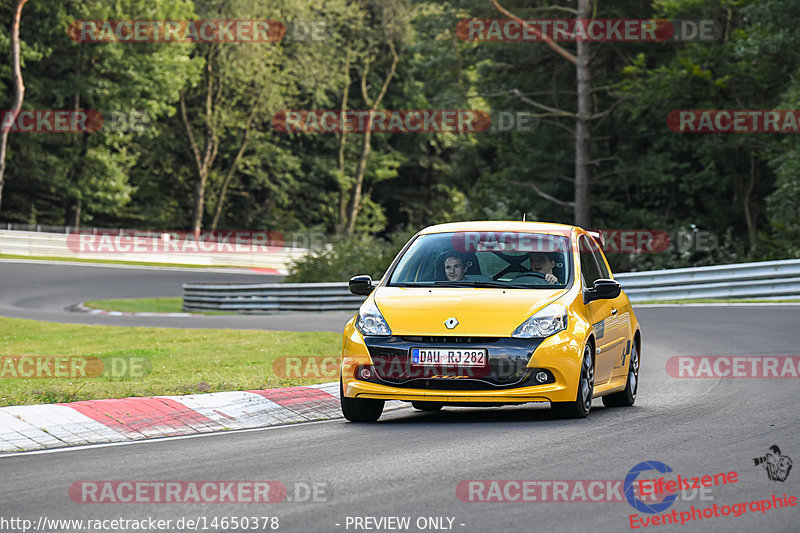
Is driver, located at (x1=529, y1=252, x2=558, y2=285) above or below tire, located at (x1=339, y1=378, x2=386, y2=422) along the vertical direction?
above


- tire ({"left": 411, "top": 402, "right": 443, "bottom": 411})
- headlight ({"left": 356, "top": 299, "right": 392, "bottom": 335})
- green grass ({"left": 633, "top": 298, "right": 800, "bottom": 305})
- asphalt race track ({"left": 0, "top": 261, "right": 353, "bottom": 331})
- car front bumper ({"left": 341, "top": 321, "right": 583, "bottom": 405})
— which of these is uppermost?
headlight ({"left": 356, "top": 299, "right": 392, "bottom": 335})

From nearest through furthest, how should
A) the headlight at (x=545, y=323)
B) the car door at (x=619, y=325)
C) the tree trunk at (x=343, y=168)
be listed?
the headlight at (x=545, y=323)
the car door at (x=619, y=325)
the tree trunk at (x=343, y=168)

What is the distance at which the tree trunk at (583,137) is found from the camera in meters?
37.7

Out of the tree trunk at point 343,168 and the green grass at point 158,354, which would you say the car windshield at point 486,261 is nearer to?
the green grass at point 158,354

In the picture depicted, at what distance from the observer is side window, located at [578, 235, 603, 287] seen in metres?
11.0

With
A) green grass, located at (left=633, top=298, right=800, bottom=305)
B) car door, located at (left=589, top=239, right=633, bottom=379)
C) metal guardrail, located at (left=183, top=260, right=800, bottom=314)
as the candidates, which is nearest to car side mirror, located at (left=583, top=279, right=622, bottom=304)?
car door, located at (left=589, top=239, right=633, bottom=379)

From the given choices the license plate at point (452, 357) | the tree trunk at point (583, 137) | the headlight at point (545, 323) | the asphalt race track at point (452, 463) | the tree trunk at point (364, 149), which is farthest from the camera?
the tree trunk at point (364, 149)

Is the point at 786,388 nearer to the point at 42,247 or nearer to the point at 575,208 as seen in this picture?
the point at 575,208

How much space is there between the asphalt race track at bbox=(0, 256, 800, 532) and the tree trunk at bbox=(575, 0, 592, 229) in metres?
26.1

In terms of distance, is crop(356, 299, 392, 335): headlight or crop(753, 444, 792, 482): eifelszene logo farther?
crop(356, 299, 392, 335): headlight

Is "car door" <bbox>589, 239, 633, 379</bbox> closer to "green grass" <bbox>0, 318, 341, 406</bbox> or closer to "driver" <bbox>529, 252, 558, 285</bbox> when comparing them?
"driver" <bbox>529, 252, 558, 285</bbox>

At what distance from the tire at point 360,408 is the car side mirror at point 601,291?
2.01m

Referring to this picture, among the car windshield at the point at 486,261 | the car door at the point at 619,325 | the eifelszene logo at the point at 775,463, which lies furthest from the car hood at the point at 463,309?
the eifelszene logo at the point at 775,463

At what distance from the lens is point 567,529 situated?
5.83 metres
